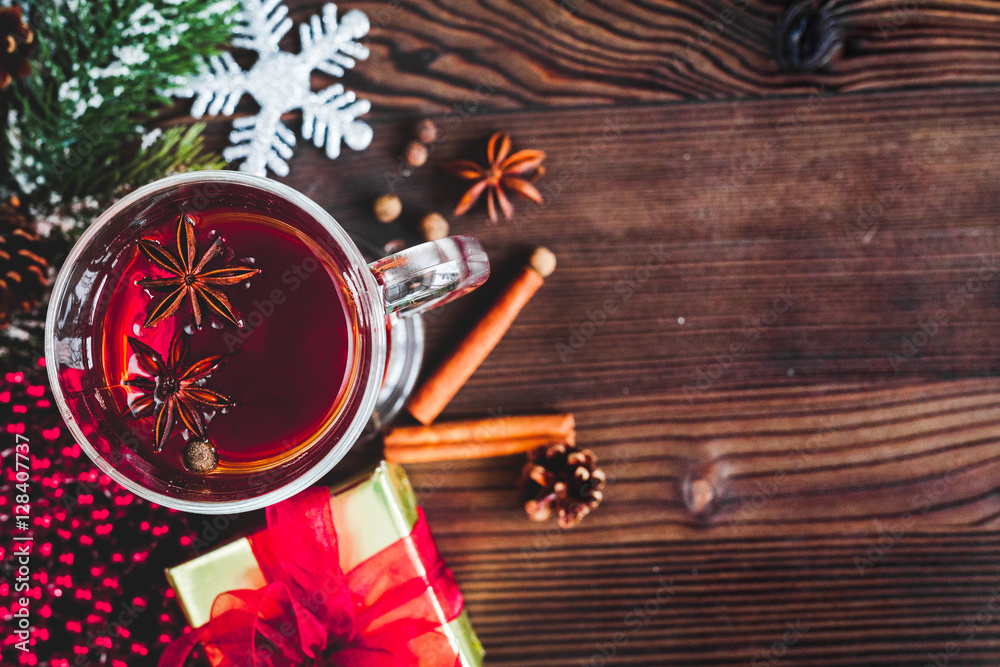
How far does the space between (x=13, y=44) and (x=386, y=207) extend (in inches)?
17.5

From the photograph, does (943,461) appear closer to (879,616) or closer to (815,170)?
(879,616)

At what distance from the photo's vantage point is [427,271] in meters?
0.58

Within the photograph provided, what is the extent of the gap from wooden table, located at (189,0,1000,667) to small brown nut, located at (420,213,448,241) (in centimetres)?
3

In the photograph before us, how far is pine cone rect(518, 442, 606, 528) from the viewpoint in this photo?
81 centimetres

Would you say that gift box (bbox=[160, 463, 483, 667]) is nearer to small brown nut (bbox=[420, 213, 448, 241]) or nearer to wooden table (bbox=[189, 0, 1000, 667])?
wooden table (bbox=[189, 0, 1000, 667])

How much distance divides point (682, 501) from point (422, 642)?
15.7 inches

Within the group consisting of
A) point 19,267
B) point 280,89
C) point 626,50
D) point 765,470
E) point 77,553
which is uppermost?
point 626,50

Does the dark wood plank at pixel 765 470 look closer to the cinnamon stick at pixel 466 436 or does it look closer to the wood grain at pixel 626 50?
the cinnamon stick at pixel 466 436

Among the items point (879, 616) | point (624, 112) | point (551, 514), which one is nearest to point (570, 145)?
point (624, 112)

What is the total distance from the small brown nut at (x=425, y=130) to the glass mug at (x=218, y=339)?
32 centimetres

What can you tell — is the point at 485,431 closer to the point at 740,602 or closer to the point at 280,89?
the point at 740,602

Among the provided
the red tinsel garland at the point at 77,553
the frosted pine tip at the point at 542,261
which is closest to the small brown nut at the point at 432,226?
the frosted pine tip at the point at 542,261

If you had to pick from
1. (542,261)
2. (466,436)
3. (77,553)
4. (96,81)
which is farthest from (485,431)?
(96,81)

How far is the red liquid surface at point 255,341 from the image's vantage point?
1.89 ft
